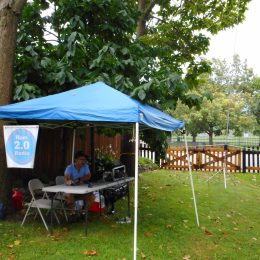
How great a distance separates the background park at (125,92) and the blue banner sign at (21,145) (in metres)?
1.03

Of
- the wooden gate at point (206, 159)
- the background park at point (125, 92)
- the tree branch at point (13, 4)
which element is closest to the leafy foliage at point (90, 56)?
the background park at point (125, 92)

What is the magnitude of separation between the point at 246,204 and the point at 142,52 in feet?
15.7

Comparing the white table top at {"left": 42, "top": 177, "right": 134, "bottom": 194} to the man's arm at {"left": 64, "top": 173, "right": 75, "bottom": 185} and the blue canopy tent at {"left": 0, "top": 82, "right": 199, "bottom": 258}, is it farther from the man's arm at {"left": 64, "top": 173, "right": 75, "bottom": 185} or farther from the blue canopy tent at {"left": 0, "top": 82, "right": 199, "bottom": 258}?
the blue canopy tent at {"left": 0, "top": 82, "right": 199, "bottom": 258}

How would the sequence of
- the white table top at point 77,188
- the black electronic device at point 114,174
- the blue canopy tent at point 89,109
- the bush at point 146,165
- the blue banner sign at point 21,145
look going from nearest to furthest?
the blue canopy tent at point 89,109 < the blue banner sign at point 21,145 < the white table top at point 77,188 < the black electronic device at point 114,174 < the bush at point 146,165

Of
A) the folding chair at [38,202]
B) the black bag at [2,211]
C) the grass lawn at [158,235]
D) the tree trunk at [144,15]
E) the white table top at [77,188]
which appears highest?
the tree trunk at [144,15]

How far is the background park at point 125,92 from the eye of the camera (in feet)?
18.2

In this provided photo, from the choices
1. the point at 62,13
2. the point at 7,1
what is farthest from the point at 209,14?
the point at 7,1

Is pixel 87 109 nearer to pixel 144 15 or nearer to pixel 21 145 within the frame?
pixel 21 145

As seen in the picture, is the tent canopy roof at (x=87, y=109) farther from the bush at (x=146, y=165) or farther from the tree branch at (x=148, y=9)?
the bush at (x=146, y=165)

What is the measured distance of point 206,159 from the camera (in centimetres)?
1616

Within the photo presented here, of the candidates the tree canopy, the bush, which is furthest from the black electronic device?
the tree canopy

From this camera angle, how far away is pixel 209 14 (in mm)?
13586

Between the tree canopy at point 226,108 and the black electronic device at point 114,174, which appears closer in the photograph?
the black electronic device at point 114,174

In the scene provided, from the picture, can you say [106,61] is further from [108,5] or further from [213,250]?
[213,250]
